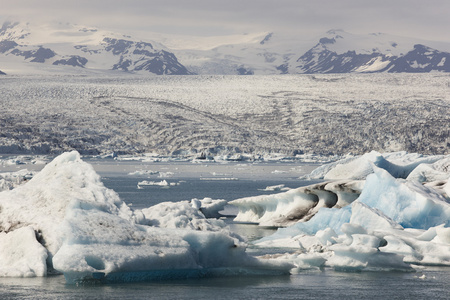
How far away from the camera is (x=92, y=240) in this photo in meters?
7.88

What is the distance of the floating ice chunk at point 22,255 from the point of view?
8.59 m

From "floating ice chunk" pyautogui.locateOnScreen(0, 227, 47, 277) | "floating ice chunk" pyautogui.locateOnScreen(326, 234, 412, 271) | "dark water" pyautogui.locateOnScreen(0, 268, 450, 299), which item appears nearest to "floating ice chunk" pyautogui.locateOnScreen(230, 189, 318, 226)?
"floating ice chunk" pyautogui.locateOnScreen(326, 234, 412, 271)

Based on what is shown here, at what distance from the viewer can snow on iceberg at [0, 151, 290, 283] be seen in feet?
25.6

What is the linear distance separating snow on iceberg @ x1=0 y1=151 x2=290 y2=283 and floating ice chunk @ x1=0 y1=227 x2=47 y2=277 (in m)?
0.01

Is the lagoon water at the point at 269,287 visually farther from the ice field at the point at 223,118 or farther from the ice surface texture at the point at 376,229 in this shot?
the ice field at the point at 223,118

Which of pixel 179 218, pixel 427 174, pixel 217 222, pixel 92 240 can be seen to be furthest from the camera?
pixel 427 174

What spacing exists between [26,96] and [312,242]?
65524mm

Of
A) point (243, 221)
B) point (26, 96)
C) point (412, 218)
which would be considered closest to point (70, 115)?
point (26, 96)

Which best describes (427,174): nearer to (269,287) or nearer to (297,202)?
(297,202)

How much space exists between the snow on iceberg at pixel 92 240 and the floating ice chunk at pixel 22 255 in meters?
0.01

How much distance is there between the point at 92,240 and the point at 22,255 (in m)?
1.43

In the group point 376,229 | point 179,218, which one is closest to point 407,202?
point 376,229

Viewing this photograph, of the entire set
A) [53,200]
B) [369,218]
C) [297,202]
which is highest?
[53,200]

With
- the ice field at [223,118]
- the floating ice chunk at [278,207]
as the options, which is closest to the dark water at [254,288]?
the floating ice chunk at [278,207]
